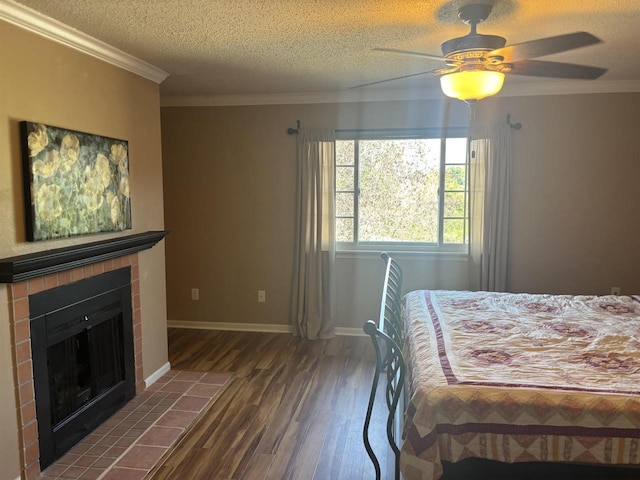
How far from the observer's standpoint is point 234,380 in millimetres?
3768

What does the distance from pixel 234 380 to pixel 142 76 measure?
234cm

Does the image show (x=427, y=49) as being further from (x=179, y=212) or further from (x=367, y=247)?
(x=179, y=212)

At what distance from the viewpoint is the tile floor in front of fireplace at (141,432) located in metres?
2.59

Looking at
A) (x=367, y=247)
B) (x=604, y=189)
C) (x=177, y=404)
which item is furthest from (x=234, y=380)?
(x=604, y=189)

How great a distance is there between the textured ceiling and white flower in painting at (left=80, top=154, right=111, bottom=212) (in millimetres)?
733

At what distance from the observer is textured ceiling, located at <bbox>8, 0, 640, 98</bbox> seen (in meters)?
2.32

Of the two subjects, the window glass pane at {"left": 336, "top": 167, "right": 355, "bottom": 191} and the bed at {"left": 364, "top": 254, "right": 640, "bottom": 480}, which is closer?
the bed at {"left": 364, "top": 254, "right": 640, "bottom": 480}

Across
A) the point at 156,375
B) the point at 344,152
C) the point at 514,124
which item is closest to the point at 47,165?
the point at 156,375

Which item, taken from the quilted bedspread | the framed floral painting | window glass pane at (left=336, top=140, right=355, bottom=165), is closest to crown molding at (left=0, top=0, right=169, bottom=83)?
the framed floral painting

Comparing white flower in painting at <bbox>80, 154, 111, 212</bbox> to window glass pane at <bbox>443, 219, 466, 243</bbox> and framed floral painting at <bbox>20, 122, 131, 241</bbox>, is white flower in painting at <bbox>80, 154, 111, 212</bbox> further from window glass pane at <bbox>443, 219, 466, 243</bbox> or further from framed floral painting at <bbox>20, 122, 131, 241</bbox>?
window glass pane at <bbox>443, 219, 466, 243</bbox>

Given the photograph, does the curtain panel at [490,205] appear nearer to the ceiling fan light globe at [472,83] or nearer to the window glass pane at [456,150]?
the window glass pane at [456,150]

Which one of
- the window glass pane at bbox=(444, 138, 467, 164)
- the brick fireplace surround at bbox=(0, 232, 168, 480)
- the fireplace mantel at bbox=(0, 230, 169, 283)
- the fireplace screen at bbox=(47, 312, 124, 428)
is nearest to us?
the fireplace mantel at bbox=(0, 230, 169, 283)

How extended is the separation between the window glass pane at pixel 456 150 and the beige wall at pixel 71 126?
2570mm

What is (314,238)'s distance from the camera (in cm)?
472
